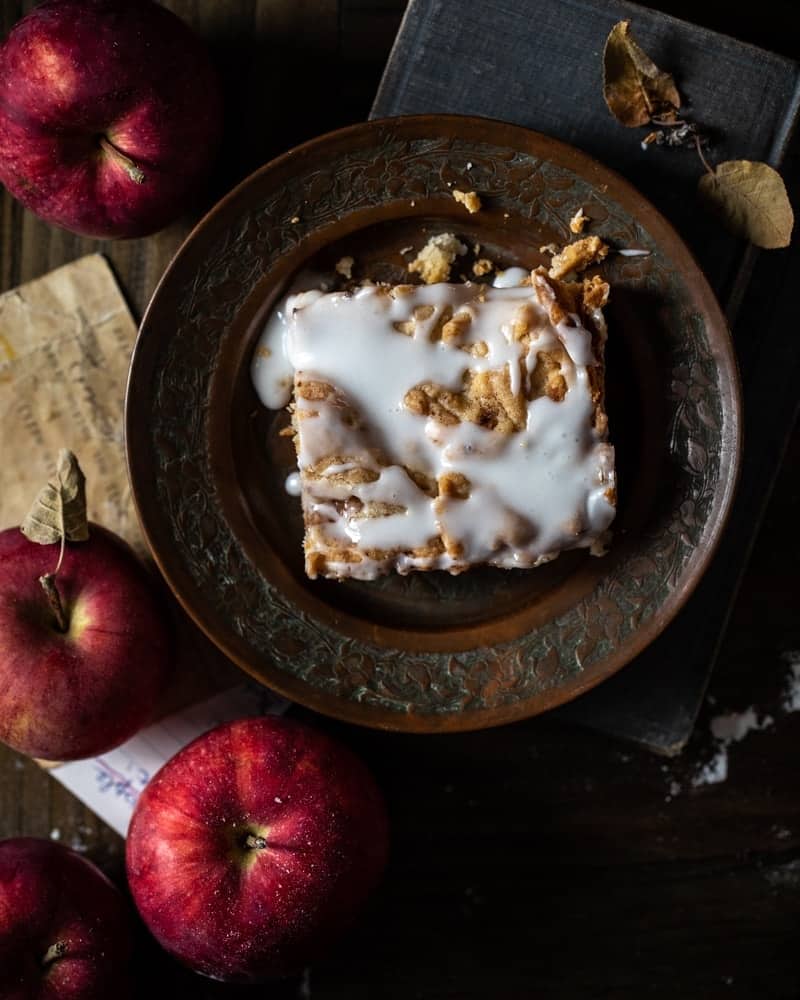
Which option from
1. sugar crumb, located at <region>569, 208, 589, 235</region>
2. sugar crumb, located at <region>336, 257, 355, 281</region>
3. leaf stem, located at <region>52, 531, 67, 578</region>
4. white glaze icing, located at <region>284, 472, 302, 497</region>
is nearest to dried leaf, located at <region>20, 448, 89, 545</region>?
leaf stem, located at <region>52, 531, 67, 578</region>

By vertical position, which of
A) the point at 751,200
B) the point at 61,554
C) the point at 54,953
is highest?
the point at 751,200

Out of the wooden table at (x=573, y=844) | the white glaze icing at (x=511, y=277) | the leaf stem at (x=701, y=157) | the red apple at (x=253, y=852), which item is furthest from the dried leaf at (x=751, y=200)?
the red apple at (x=253, y=852)

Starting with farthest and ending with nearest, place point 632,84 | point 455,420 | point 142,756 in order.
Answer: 1. point 142,756
2. point 632,84
3. point 455,420

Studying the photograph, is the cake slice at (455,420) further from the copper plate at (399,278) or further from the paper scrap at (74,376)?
the paper scrap at (74,376)

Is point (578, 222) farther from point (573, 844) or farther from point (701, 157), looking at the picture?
point (573, 844)

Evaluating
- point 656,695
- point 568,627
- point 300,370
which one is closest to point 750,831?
point 656,695

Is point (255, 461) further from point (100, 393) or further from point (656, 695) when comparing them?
point (656, 695)

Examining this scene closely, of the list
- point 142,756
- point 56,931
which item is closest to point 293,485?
point 142,756
